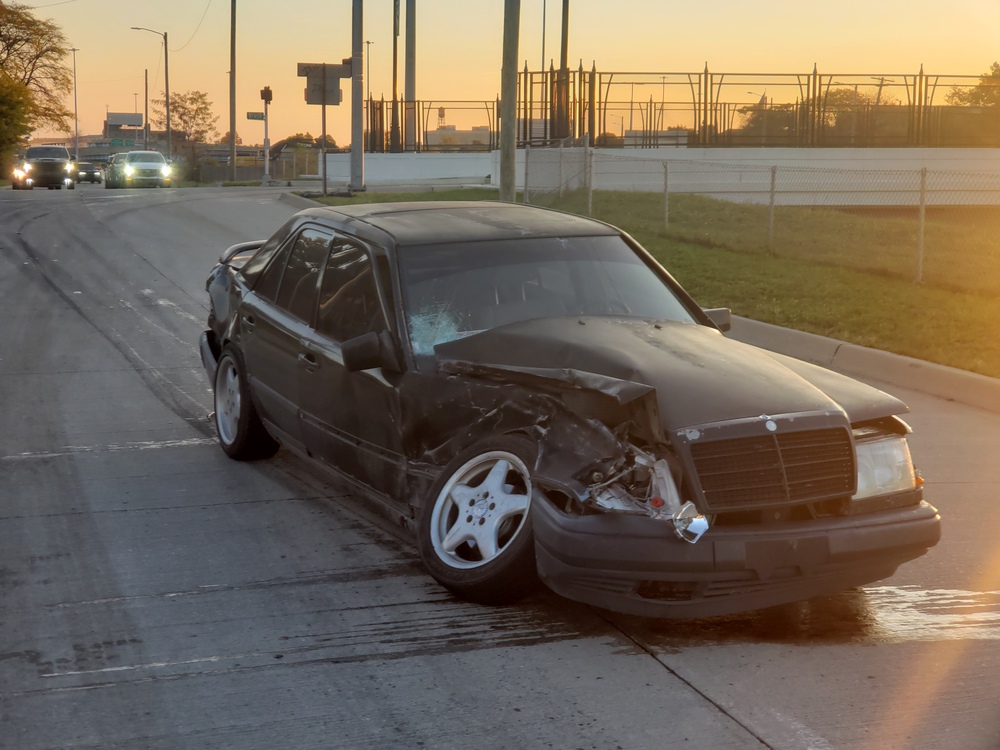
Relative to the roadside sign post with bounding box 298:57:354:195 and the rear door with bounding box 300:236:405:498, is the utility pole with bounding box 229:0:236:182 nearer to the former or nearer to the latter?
the roadside sign post with bounding box 298:57:354:195

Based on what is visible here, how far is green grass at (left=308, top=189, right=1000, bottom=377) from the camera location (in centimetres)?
1153

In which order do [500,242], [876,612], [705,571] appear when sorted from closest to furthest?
[705,571]
[876,612]
[500,242]

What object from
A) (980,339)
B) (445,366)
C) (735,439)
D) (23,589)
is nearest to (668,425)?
(735,439)

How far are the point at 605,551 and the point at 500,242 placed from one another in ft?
6.84

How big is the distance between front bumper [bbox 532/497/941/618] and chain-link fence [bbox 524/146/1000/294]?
10.7 metres

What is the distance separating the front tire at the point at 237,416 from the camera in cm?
704

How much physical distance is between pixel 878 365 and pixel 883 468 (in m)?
6.19

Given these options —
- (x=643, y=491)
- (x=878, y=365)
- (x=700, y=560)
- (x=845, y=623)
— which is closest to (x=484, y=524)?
(x=643, y=491)

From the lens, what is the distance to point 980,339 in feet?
36.4

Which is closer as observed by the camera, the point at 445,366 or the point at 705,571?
the point at 705,571

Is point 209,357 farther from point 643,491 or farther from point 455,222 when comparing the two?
point 643,491

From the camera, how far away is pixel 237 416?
7180 mm

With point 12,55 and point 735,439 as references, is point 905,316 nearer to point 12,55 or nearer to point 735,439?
point 735,439

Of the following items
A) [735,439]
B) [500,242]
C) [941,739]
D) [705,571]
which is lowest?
[941,739]
